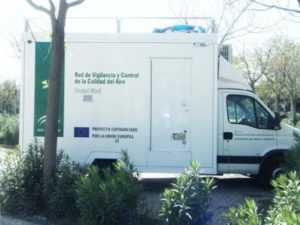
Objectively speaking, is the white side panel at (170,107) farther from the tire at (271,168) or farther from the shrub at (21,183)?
the shrub at (21,183)

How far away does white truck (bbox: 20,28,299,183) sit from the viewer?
9.58m

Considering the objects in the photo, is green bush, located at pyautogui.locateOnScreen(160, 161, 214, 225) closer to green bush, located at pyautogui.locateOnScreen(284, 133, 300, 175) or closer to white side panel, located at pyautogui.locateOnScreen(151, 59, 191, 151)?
green bush, located at pyautogui.locateOnScreen(284, 133, 300, 175)

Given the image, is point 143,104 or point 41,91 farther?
point 41,91

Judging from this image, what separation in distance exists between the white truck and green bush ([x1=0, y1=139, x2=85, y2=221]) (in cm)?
166

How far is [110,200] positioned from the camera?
621cm

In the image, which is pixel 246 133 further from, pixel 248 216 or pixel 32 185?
pixel 248 216

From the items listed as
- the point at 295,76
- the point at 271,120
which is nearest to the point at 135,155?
the point at 271,120

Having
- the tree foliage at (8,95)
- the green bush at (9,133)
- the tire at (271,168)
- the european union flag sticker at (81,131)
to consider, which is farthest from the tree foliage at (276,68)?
A: the european union flag sticker at (81,131)

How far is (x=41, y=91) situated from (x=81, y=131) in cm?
114

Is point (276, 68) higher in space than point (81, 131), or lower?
higher

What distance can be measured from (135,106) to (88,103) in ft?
3.07

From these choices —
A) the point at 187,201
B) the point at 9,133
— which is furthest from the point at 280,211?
the point at 9,133

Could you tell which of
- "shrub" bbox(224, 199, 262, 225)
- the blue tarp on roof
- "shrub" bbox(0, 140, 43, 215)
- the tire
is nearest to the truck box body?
the blue tarp on roof

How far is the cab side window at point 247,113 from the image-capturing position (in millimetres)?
10023
